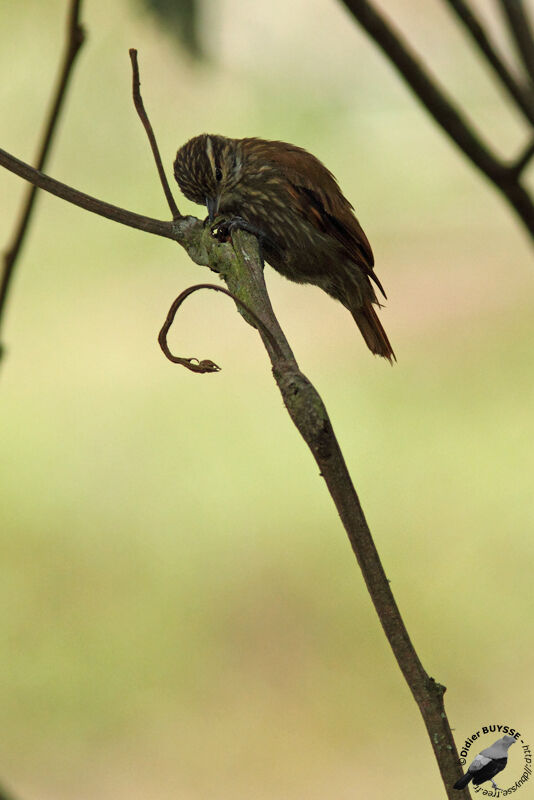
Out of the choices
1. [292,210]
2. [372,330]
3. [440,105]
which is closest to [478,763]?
[440,105]

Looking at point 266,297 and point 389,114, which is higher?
point 389,114

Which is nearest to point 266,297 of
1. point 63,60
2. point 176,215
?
point 176,215

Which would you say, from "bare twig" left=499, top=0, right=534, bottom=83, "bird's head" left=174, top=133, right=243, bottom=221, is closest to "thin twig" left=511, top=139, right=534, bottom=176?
"bare twig" left=499, top=0, right=534, bottom=83

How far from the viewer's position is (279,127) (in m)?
4.71

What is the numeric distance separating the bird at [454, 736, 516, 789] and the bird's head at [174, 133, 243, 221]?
3.92 feet

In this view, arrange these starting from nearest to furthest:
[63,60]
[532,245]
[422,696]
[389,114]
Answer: [422,696], [532,245], [63,60], [389,114]

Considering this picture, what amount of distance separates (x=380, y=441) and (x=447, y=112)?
3.94 metres

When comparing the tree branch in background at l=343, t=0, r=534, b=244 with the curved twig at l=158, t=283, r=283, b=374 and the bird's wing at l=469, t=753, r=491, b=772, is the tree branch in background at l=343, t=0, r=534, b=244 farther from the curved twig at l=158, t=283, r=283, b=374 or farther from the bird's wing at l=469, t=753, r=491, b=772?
the bird's wing at l=469, t=753, r=491, b=772

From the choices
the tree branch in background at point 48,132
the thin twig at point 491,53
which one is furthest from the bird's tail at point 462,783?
the tree branch in background at point 48,132

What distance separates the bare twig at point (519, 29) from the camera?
904mm

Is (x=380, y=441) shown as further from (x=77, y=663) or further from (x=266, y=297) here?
(x=266, y=297)

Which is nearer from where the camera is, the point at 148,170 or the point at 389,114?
the point at 148,170

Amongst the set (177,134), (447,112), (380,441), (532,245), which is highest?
(177,134)

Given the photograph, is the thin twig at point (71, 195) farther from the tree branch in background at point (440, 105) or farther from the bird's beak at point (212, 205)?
the bird's beak at point (212, 205)
